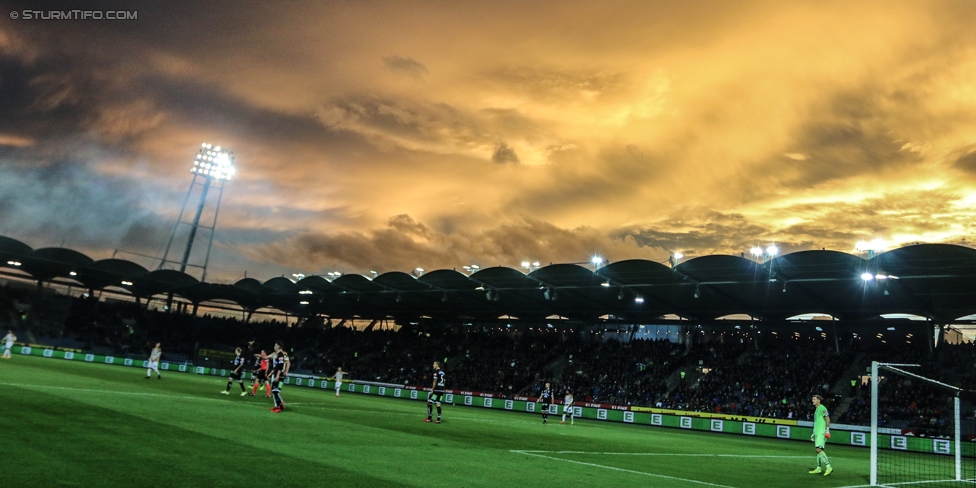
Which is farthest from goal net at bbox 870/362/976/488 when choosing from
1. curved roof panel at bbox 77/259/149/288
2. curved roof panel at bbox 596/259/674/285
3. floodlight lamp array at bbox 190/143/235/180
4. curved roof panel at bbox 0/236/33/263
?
floodlight lamp array at bbox 190/143/235/180

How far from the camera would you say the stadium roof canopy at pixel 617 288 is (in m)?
38.6

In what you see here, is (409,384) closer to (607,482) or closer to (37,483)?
(607,482)

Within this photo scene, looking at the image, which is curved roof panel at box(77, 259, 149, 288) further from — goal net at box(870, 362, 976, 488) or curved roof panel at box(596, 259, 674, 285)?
goal net at box(870, 362, 976, 488)

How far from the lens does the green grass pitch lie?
32.2 feet

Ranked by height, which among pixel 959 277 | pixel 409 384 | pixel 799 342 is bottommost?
pixel 409 384

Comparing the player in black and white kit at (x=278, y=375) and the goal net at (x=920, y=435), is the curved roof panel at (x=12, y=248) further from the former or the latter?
the goal net at (x=920, y=435)

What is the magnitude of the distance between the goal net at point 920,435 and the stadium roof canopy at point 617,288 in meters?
5.62

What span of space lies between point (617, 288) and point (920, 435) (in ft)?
73.1

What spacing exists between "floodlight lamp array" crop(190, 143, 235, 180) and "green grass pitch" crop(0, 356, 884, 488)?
181ft

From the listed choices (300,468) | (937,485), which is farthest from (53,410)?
(937,485)

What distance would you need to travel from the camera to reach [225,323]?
81.4 meters

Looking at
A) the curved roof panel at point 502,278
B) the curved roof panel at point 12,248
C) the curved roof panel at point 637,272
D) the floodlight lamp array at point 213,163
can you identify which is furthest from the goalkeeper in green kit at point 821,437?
the floodlight lamp array at point 213,163

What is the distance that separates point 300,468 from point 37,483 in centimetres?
387

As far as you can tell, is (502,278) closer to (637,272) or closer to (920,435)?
(637,272)
